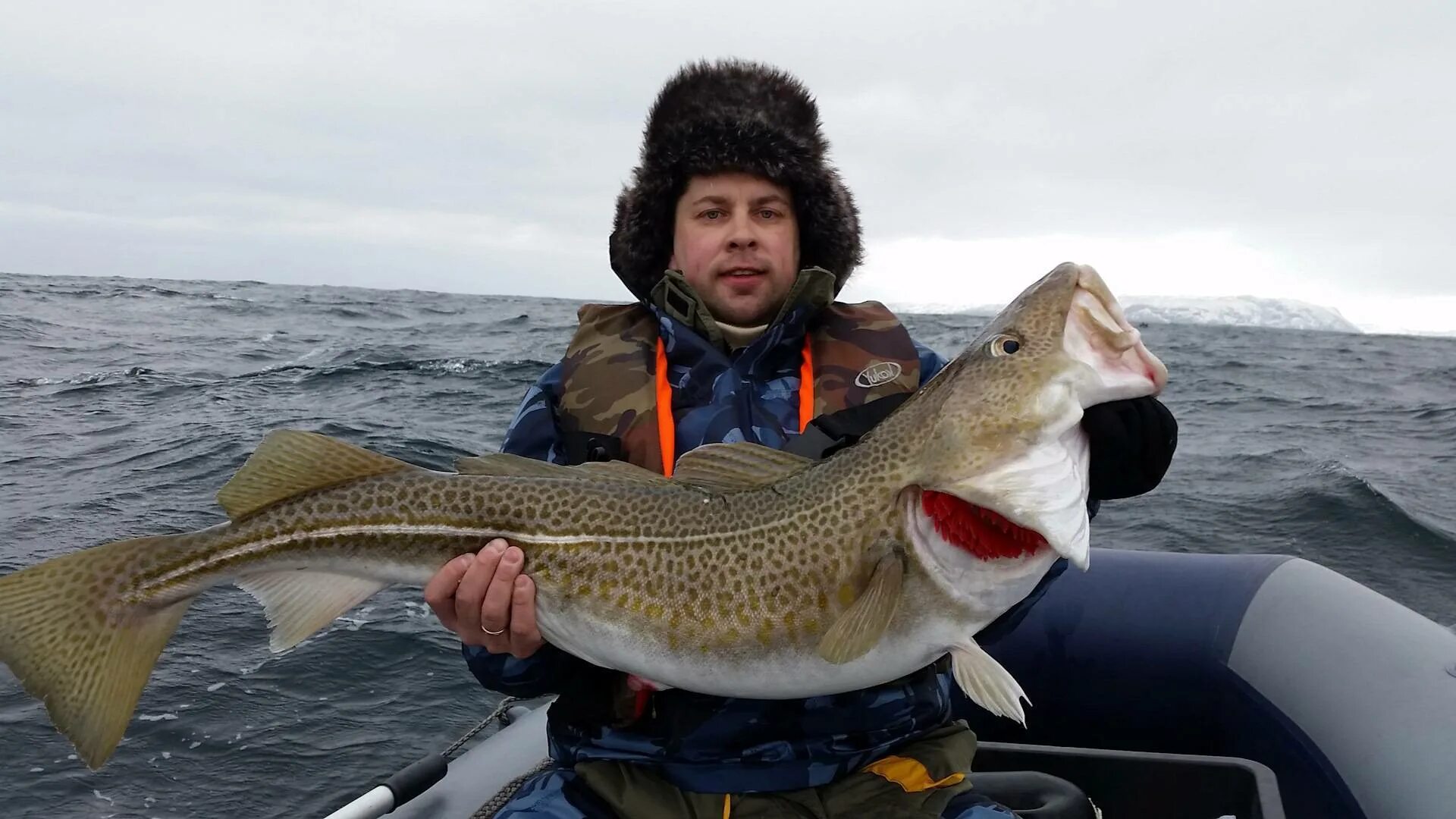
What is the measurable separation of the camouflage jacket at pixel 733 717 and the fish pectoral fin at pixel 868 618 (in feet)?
1.42

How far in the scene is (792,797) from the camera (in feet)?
9.68

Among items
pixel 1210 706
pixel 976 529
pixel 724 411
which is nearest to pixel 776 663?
pixel 976 529

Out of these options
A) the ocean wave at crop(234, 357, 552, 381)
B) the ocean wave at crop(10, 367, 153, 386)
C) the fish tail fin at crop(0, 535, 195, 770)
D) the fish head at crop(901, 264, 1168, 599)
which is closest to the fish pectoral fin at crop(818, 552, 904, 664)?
the fish head at crop(901, 264, 1168, 599)

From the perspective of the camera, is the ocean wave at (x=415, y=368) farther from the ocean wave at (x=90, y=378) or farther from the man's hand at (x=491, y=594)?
the man's hand at (x=491, y=594)

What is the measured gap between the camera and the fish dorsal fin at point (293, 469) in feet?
9.88

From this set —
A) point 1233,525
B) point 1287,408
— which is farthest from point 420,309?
point 1233,525

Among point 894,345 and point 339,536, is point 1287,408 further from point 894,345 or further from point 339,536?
point 339,536

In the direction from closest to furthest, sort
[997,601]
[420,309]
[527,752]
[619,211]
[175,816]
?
[997,601] → [619,211] → [527,752] → [175,816] → [420,309]

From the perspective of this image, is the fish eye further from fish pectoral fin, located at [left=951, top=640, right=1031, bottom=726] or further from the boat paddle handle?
the boat paddle handle

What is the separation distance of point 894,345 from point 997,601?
1.22 m

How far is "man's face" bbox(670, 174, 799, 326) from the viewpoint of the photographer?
3641mm

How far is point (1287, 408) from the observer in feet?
66.9

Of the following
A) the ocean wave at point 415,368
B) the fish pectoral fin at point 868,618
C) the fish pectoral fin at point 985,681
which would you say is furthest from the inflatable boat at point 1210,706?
the ocean wave at point 415,368

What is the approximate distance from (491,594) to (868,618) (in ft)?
3.74
